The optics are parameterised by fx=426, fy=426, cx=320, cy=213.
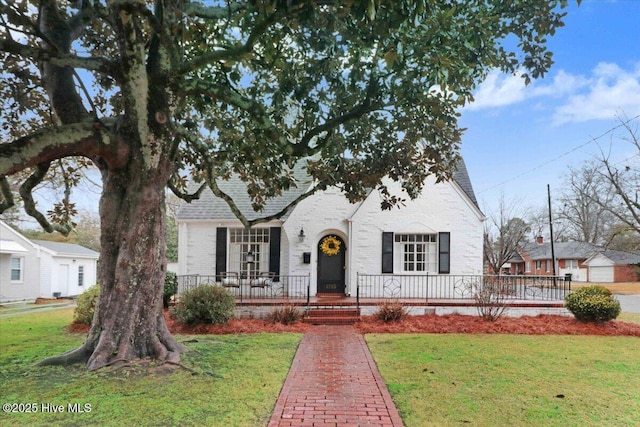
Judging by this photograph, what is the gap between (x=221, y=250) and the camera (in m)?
15.8

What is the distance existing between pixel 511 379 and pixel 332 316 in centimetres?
628

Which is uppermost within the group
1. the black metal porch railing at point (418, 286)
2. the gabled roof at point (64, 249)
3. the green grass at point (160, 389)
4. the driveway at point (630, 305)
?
the gabled roof at point (64, 249)

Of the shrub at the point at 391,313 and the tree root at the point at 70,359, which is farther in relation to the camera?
the shrub at the point at 391,313

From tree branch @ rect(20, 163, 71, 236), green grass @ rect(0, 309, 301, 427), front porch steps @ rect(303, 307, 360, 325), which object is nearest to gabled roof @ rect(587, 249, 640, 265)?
front porch steps @ rect(303, 307, 360, 325)

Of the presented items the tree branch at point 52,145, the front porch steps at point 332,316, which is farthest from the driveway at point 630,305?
the tree branch at point 52,145

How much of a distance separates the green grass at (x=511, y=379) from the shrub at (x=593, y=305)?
151 cm

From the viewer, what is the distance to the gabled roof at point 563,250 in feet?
152

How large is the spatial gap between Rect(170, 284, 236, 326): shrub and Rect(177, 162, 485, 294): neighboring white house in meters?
4.35

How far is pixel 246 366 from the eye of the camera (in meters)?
7.21

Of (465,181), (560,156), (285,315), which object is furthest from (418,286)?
(560,156)

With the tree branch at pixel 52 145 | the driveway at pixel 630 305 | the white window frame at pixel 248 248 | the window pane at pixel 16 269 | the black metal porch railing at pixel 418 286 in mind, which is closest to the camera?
the tree branch at pixel 52 145

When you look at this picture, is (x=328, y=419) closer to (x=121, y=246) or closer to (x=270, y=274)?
(x=121, y=246)

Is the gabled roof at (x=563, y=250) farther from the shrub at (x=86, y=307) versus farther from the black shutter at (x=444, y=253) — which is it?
the shrub at (x=86, y=307)

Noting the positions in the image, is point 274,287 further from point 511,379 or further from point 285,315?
point 511,379
